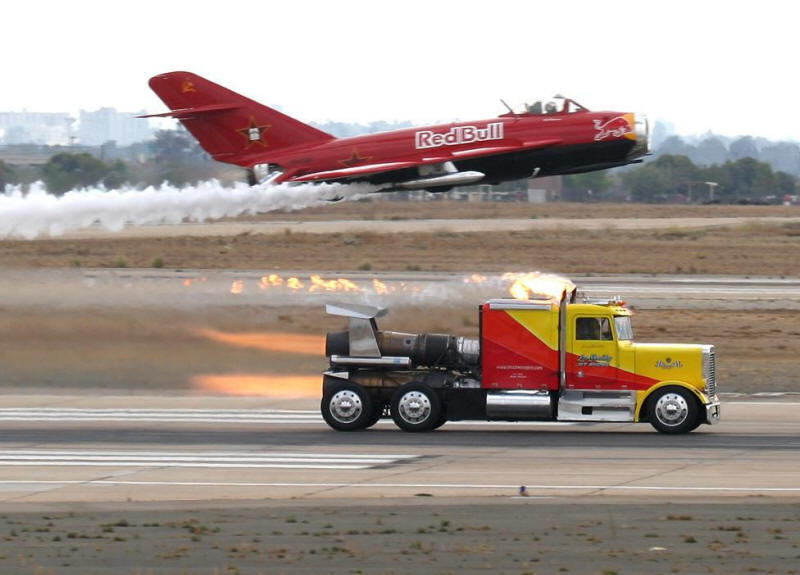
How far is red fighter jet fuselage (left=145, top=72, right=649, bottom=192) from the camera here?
41125 mm

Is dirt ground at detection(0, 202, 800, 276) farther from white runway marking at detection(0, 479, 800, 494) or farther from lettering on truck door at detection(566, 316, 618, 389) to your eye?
white runway marking at detection(0, 479, 800, 494)

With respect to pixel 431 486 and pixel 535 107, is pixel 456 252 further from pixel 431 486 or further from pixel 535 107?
pixel 431 486

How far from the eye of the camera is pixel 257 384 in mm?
36125

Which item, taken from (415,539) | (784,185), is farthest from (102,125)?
(415,539)

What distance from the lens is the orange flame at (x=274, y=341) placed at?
111 ft

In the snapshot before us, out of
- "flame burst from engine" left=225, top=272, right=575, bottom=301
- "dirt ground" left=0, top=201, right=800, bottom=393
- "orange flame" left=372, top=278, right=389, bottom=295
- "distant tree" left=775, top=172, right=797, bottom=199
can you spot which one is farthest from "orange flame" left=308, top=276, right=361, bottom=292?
"distant tree" left=775, top=172, right=797, bottom=199

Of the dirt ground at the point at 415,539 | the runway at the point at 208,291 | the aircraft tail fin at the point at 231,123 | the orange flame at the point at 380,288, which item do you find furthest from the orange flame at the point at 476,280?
the dirt ground at the point at 415,539

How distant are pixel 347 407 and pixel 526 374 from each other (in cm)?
362

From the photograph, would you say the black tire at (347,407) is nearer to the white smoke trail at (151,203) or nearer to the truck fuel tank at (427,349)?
the truck fuel tank at (427,349)

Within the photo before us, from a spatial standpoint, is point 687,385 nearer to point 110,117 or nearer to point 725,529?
point 725,529

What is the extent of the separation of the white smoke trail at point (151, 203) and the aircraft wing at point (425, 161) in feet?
1.19

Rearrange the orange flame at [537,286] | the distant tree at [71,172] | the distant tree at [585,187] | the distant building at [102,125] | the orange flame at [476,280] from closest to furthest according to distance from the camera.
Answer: the orange flame at [537,286]
the orange flame at [476,280]
the distant tree at [71,172]
the distant tree at [585,187]
the distant building at [102,125]

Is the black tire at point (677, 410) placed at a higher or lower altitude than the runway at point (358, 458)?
higher

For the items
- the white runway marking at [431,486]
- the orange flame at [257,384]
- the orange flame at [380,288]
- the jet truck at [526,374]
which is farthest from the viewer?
the orange flame at [257,384]
